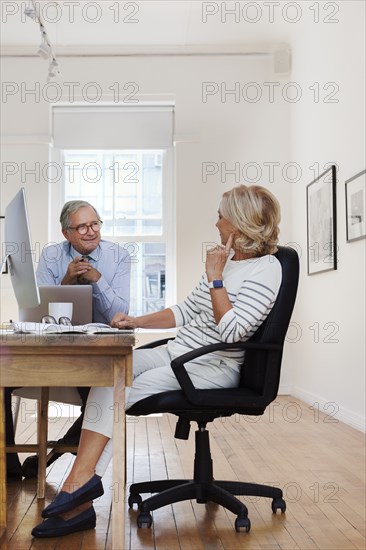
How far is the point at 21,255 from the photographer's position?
2.57 metres

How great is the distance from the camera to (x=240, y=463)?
3830 millimetres

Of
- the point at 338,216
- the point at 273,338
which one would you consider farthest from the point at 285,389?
the point at 273,338

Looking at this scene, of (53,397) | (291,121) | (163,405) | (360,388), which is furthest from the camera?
(291,121)

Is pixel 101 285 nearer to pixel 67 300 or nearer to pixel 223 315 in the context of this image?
pixel 67 300

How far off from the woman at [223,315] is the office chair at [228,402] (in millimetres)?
44

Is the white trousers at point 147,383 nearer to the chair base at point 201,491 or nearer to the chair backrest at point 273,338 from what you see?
Answer: the chair backrest at point 273,338

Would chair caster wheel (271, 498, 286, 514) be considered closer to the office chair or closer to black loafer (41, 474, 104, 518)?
the office chair

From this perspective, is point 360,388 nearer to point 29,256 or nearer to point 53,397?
point 53,397

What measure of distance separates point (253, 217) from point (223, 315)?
1.31ft

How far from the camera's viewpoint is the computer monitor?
Answer: 247cm

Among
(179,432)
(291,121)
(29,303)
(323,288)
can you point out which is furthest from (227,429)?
(291,121)

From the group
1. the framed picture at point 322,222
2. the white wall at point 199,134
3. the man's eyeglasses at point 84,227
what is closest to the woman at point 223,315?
the man's eyeglasses at point 84,227

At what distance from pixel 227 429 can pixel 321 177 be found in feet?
7.09

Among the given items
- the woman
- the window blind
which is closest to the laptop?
the woman
